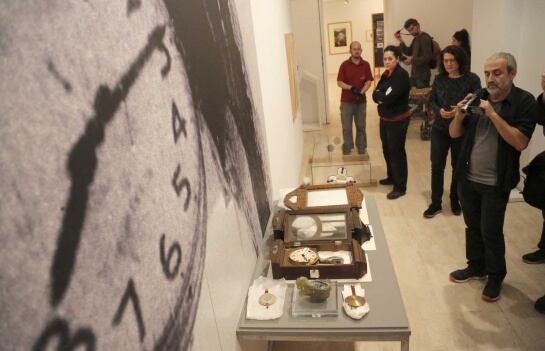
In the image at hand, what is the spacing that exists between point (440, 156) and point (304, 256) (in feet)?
7.59

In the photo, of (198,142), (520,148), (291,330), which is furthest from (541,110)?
(198,142)

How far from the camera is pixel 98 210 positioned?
0.74 m

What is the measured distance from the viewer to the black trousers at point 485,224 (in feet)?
7.88

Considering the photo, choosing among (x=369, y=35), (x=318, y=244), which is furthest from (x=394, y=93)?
(x=369, y=35)

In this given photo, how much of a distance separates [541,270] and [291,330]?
2.32 m

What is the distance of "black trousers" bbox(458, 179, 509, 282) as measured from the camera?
2.40m

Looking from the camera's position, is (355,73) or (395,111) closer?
(395,111)

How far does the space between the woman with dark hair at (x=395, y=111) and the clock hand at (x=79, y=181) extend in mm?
3557

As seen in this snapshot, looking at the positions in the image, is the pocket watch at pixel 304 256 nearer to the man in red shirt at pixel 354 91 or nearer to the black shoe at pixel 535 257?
the black shoe at pixel 535 257

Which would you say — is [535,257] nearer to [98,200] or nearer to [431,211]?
[431,211]

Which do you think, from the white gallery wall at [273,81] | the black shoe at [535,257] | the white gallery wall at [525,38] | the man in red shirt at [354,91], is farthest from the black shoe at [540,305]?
the man in red shirt at [354,91]

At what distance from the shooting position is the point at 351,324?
4.83 ft

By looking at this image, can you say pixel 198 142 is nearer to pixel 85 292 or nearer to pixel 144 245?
pixel 144 245

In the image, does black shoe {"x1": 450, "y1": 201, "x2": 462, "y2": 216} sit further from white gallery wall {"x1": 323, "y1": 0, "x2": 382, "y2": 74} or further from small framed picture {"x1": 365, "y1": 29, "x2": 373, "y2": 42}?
small framed picture {"x1": 365, "y1": 29, "x2": 373, "y2": 42}
